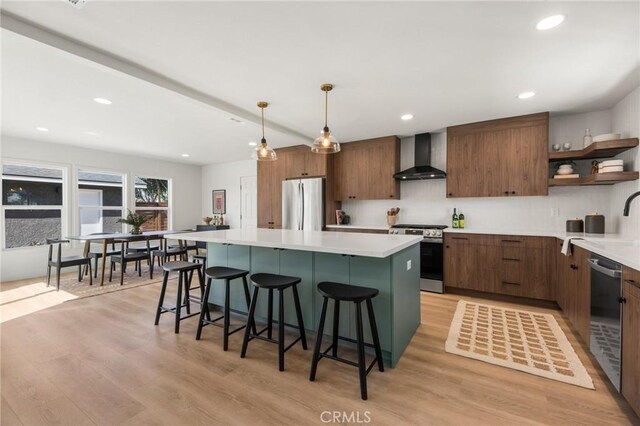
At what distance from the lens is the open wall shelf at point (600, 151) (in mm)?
2893

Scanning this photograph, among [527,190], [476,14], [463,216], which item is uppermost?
[476,14]

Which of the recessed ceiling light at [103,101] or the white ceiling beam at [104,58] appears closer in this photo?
the white ceiling beam at [104,58]

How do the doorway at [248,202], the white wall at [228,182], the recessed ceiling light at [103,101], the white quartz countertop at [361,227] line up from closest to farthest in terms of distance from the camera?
1. the recessed ceiling light at [103,101]
2. the white quartz countertop at [361,227]
3. the doorway at [248,202]
4. the white wall at [228,182]

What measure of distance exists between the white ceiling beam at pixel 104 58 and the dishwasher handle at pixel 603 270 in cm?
371

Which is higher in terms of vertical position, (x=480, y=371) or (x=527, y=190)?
(x=527, y=190)

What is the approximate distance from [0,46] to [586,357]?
16.9ft

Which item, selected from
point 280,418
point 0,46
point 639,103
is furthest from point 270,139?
point 639,103

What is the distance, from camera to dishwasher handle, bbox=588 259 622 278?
1.78m

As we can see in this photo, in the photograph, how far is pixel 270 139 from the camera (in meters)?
5.02

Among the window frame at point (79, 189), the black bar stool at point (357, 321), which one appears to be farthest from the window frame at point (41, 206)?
the black bar stool at point (357, 321)

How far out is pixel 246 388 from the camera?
1904 millimetres

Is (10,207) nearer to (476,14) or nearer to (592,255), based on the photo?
(476,14)

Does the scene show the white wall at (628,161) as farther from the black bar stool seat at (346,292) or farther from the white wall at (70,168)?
the white wall at (70,168)

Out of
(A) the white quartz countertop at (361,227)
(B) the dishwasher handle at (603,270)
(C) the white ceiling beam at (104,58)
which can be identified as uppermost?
(C) the white ceiling beam at (104,58)
